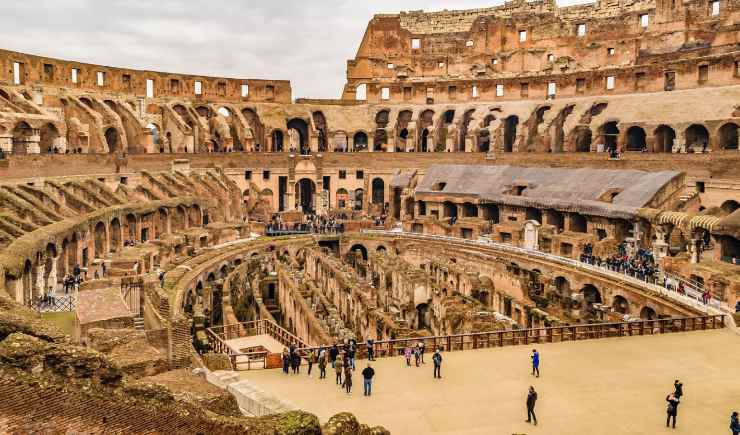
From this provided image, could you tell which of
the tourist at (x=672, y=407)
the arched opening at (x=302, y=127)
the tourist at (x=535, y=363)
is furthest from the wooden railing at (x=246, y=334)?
the arched opening at (x=302, y=127)

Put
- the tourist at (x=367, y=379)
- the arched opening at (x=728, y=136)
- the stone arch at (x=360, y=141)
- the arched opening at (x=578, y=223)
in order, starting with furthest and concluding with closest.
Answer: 1. the stone arch at (x=360, y=141)
2. the arched opening at (x=728, y=136)
3. the arched opening at (x=578, y=223)
4. the tourist at (x=367, y=379)

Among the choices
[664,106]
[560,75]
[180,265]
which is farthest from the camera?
[560,75]

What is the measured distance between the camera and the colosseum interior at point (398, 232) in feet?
49.3

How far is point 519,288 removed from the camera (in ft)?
104

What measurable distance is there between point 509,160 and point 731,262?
25000 millimetres

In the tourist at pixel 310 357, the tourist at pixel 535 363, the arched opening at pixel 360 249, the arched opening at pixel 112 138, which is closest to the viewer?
the tourist at pixel 535 363

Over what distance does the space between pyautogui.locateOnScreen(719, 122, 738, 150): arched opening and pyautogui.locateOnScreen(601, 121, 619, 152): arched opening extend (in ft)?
28.2

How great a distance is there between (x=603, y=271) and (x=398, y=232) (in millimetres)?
17907

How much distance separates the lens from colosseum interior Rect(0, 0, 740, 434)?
49.3 feet

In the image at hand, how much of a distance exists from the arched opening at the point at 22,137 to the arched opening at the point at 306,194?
24434 mm

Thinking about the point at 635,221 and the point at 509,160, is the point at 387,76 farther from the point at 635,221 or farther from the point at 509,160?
the point at 635,221

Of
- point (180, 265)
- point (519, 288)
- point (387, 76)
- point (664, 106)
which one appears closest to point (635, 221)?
point (519, 288)

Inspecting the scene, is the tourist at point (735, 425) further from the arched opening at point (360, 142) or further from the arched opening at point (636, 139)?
the arched opening at point (360, 142)

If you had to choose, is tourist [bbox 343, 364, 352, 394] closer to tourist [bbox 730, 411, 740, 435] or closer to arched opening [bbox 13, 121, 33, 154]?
tourist [bbox 730, 411, 740, 435]
